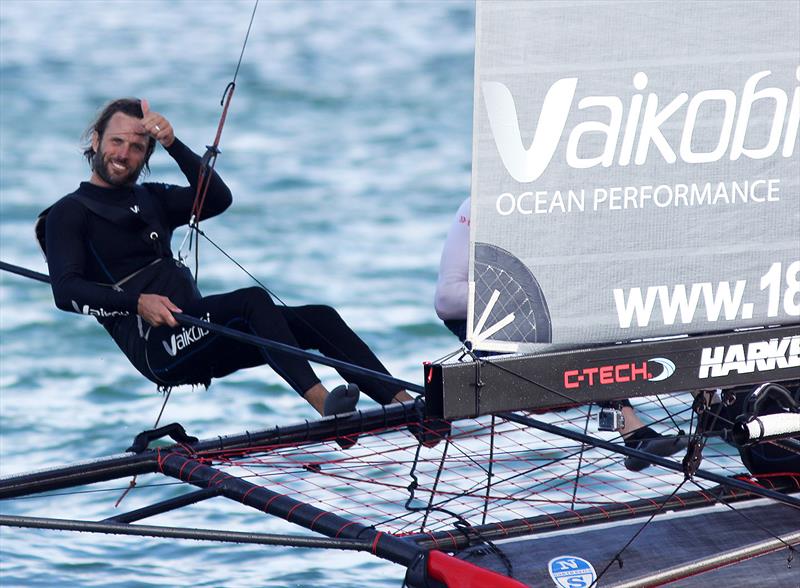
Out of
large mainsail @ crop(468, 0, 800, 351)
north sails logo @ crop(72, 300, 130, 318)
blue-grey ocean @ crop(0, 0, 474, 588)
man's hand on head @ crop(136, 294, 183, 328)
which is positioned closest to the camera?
large mainsail @ crop(468, 0, 800, 351)

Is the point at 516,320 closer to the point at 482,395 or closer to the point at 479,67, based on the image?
the point at 482,395

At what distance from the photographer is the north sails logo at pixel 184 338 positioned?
4.54m

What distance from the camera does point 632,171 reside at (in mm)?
3438

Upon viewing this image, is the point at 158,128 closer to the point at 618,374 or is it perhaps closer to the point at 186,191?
the point at 186,191

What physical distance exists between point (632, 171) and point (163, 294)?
179 cm

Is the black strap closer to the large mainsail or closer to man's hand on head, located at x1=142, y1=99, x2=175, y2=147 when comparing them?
man's hand on head, located at x1=142, y1=99, x2=175, y2=147

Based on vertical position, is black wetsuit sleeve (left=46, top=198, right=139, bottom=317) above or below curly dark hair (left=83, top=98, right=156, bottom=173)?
below

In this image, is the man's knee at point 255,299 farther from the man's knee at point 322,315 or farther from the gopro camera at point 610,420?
the gopro camera at point 610,420

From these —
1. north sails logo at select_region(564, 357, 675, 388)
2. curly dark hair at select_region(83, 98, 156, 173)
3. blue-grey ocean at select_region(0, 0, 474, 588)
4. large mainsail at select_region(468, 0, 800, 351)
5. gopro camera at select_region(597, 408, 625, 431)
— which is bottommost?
gopro camera at select_region(597, 408, 625, 431)

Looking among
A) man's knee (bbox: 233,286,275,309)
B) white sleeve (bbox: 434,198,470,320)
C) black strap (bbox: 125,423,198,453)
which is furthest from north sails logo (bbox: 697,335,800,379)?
black strap (bbox: 125,423,198,453)

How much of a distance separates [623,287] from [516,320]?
0.85 feet

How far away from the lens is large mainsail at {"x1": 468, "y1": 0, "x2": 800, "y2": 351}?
3324mm

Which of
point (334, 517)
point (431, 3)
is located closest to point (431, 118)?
point (431, 3)

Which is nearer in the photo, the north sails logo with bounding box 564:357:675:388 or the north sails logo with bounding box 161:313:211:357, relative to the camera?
the north sails logo with bounding box 564:357:675:388
